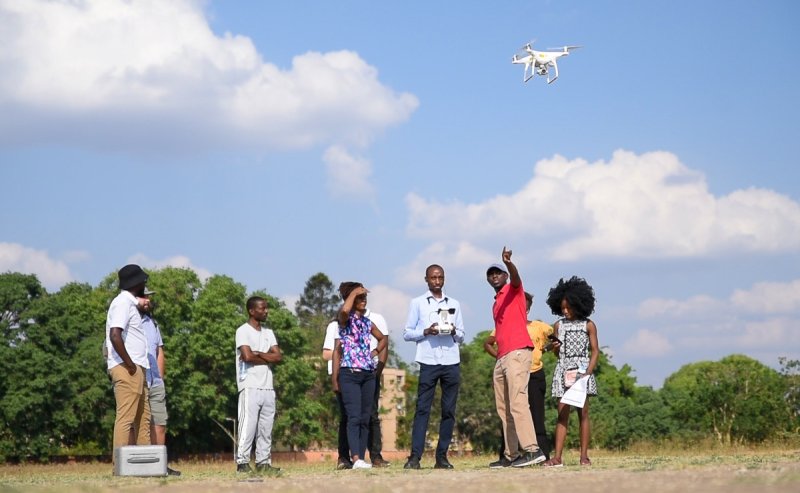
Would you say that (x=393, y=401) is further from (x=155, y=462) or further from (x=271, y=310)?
(x=155, y=462)

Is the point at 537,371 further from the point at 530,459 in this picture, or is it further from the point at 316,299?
the point at 316,299

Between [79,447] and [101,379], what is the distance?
5148mm

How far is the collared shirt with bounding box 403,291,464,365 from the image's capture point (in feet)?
42.4

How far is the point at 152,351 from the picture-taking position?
1298 cm

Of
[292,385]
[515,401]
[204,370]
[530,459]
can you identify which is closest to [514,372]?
[515,401]

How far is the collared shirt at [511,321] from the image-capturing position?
41.1ft

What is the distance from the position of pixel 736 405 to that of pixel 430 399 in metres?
16.3

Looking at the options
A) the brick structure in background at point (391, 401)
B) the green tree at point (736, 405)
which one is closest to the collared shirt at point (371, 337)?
the green tree at point (736, 405)

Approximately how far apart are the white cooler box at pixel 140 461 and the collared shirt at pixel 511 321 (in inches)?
152

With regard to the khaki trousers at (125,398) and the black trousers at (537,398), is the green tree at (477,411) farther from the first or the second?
the khaki trousers at (125,398)

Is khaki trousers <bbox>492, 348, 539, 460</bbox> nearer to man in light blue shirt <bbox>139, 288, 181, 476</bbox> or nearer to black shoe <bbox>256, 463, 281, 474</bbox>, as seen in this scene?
black shoe <bbox>256, 463, 281, 474</bbox>

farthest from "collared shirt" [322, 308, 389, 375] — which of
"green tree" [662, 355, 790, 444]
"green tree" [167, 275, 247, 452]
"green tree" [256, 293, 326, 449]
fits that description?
"green tree" [256, 293, 326, 449]

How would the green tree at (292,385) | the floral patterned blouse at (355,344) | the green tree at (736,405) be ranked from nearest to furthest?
the floral patterned blouse at (355,344) < the green tree at (736,405) < the green tree at (292,385)

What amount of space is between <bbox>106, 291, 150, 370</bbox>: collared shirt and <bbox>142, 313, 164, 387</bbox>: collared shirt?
283 mm
